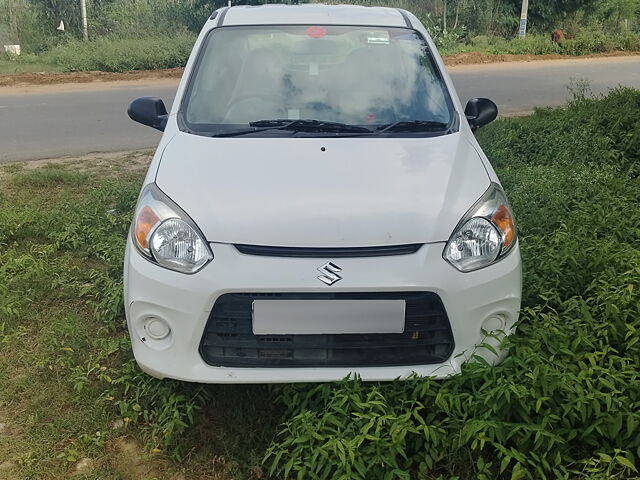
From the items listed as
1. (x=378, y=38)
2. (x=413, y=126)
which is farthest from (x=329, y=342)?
(x=378, y=38)

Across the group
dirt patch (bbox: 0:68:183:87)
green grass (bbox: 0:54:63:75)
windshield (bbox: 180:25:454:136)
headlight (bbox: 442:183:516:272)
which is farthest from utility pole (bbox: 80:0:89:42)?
headlight (bbox: 442:183:516:272)

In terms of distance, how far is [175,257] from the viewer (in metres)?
2.67

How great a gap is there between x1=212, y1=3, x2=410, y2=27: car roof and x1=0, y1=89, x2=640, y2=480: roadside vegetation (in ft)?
5.40

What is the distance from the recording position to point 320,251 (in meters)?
2.61

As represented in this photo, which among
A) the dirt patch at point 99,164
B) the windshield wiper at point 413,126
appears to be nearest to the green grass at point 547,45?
the dirt patch at point 99,164

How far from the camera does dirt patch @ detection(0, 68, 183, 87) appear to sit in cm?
1364

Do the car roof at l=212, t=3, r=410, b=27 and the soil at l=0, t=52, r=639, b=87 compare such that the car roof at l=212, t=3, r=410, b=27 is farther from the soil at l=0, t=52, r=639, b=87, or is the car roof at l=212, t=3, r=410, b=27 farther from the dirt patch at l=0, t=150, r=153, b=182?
the soil at l=0, t=52, r=639, b=87

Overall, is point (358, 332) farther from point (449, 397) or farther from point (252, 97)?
point (252, 97)

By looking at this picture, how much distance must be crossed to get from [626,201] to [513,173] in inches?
52.1

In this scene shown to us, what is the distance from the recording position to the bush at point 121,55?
596 inches

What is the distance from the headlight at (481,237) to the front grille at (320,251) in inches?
8.4

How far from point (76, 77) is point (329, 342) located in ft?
42.7

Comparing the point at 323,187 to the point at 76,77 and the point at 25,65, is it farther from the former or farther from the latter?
the point at 25,65

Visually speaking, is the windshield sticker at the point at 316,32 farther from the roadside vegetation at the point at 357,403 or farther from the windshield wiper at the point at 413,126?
the roadside vegetation at the point at 357,403
